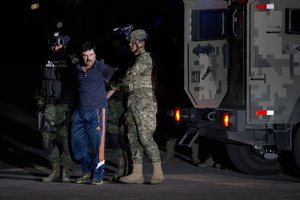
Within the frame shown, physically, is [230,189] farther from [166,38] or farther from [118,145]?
[166,38]

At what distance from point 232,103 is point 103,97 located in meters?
1.65

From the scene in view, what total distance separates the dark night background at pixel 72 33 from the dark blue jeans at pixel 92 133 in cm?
165

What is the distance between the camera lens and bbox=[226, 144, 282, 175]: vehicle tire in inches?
508

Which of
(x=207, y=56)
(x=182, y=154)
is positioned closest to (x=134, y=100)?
(x=207, y=56)

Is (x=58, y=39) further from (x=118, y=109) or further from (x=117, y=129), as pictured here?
(x=117, y=129)

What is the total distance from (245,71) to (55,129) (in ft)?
7.73

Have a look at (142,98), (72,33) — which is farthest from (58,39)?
(72,33)

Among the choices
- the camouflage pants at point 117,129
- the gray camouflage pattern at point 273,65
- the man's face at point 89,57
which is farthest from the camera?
the camouflage pants at point 117,129

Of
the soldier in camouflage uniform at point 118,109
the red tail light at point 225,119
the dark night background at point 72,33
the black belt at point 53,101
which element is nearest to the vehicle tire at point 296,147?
the red tail light at point 225,119

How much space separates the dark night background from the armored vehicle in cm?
70

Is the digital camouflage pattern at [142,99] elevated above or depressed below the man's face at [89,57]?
below

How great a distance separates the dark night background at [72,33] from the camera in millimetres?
13492

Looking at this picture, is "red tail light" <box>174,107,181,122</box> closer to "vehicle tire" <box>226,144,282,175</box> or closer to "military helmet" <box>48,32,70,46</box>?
"vehicle tire" <box>226,144,282,175</box>

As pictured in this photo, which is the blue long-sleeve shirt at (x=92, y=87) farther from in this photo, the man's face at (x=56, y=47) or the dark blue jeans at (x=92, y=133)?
the man's face at (x=56, y=47)
